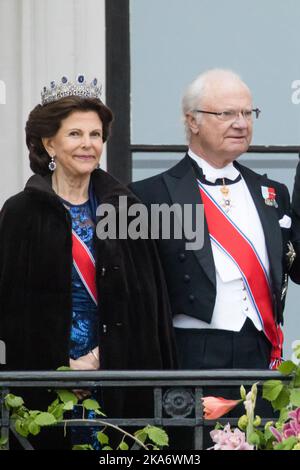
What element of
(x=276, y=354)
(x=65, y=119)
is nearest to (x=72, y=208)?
(x=65, y=119)

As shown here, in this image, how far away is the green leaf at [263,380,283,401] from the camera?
21.8 feet

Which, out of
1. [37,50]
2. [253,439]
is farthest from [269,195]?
[253,439]

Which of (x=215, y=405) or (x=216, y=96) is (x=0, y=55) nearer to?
(x=216, y=96)

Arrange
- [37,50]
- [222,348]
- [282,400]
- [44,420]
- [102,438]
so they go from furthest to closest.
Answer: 1. [37,50]
2. [222,348]
3. [102,438]
4. [44,420]
5. [282,400]

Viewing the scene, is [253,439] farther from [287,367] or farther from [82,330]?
[82,330]

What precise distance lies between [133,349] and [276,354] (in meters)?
0.55

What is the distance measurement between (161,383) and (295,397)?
24.6 inches

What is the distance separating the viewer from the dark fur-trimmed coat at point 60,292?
7488mm

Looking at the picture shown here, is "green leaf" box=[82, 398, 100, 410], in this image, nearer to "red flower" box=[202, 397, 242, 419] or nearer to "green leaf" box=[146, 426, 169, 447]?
"green leaf" box=[146, 426, 169, 447]

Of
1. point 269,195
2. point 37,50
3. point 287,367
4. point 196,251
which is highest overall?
point 37,50

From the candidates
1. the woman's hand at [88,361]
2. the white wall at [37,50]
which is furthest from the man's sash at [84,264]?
the white wall at [37,50]

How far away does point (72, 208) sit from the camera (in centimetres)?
764

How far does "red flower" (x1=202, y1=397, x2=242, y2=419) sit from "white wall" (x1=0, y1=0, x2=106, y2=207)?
205 centimetres

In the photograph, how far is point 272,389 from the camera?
6672 mm
